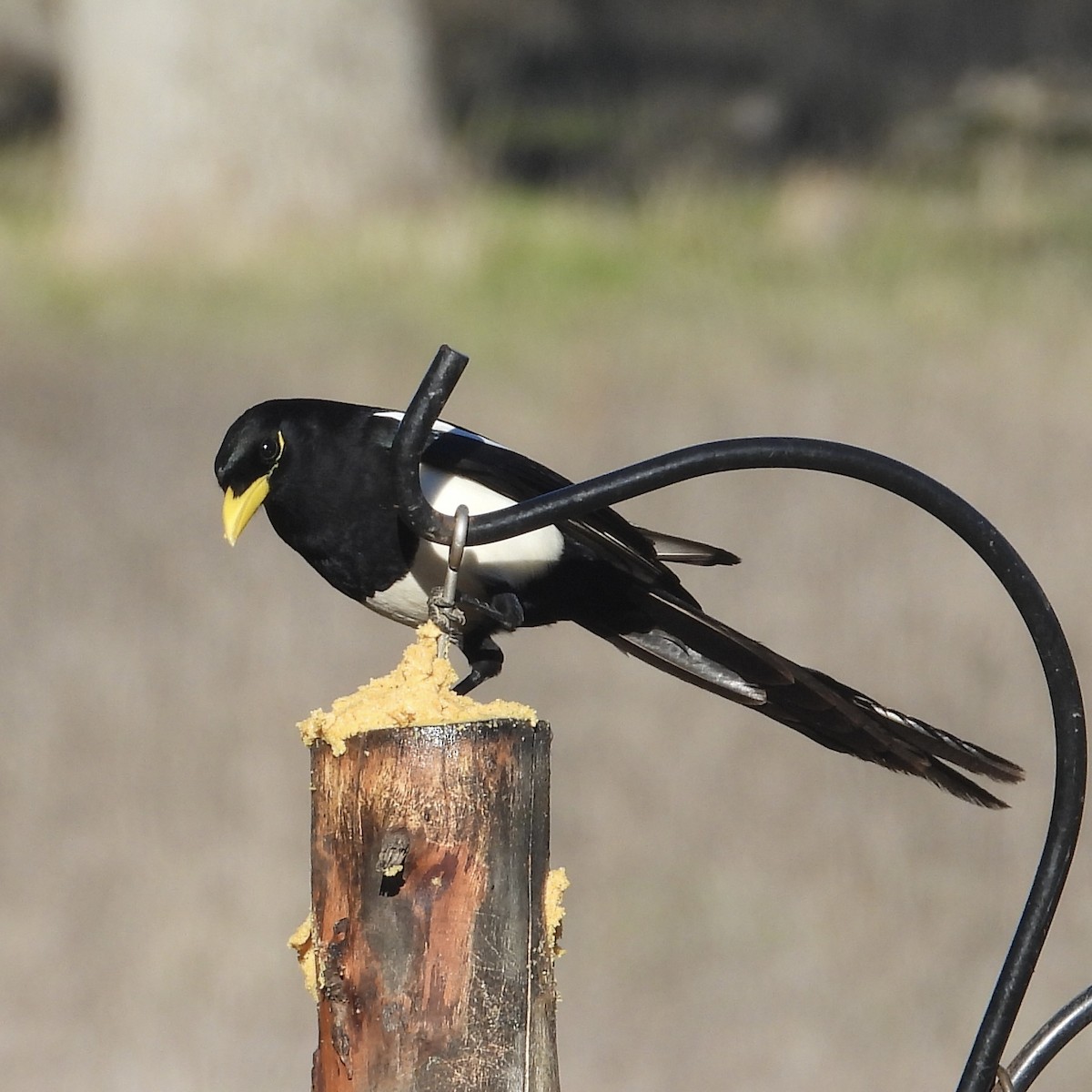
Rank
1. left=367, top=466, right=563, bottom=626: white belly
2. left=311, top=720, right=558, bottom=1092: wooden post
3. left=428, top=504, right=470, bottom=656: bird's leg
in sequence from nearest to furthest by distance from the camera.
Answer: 1. left=311, top=720, right=558, bottom=1092: wooden post
2. left=428, top=504, right=470, bottom=656: bird's leg
3. left=367, top=466, right=563, bottom=626: white belly

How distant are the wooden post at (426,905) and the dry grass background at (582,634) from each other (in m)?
4.93

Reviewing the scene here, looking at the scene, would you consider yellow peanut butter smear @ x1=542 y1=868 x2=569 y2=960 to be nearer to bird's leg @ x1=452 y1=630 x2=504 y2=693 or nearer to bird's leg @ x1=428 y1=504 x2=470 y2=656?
bird's leg @ x1=428 y1=504 x2=470 y2=656

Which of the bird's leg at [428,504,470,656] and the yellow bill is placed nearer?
the bird's leg at [428,504,470,656]

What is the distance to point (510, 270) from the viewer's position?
521 inches

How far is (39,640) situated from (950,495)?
7.85m

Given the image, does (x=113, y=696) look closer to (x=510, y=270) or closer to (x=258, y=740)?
(x=258, y=740)

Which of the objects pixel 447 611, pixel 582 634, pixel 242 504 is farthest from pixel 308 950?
pixel 582 634

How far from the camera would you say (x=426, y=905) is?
213cm

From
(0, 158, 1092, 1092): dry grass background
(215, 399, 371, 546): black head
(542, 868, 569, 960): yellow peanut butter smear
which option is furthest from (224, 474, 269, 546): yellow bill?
(0, 158, 1092, 1092): dry grass background

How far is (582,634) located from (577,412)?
220 centimetres

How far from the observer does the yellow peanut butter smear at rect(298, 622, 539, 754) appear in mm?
2197

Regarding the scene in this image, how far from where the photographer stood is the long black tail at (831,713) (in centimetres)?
276

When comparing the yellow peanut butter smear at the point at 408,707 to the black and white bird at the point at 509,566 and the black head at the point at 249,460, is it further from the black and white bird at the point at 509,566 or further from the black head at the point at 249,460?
the black head at the point at 249,460

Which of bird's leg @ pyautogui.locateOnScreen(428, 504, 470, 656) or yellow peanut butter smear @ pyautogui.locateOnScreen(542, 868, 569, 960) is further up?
bird's leg @ pyautogui.locateOnScreen(428, 504, 470, 656)
